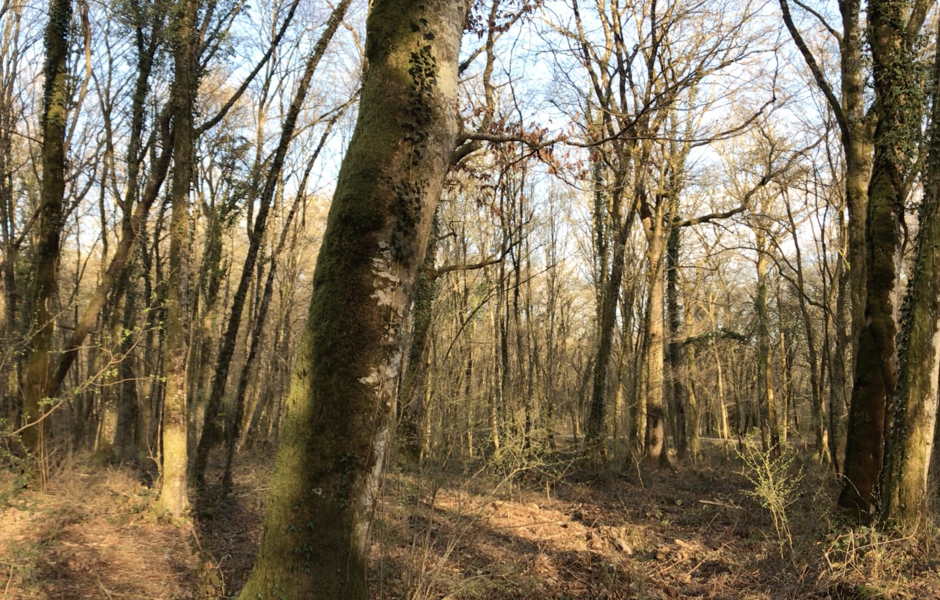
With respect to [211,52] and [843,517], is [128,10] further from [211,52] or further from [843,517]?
[843,517]

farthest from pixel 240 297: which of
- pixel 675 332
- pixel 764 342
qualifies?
pixel 764 342

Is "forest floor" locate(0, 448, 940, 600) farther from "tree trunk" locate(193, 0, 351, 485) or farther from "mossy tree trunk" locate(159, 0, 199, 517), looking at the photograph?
Answer: "tree trunk" locate(193, 0, 351, 485)

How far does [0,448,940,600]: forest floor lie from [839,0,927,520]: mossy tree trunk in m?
0.82

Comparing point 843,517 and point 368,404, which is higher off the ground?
Answer: point 368,404

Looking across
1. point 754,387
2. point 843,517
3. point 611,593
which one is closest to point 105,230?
point 611,593

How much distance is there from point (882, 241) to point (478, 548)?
5.66 m

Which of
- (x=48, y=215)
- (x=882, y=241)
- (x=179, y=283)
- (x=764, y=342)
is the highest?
(x=48, y=215)

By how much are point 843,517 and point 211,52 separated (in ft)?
38.1

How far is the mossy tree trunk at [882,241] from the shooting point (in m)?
5.73

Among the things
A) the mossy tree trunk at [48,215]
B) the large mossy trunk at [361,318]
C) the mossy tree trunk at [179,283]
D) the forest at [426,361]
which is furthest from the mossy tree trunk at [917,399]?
the mossy tree trunk at [48,215]

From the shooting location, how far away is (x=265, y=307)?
8.90 m

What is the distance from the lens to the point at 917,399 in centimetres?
494

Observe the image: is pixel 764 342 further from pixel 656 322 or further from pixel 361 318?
pixel 361 318

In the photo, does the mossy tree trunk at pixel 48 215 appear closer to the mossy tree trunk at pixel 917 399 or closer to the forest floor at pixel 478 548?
the forest floor at pixel 478 548
